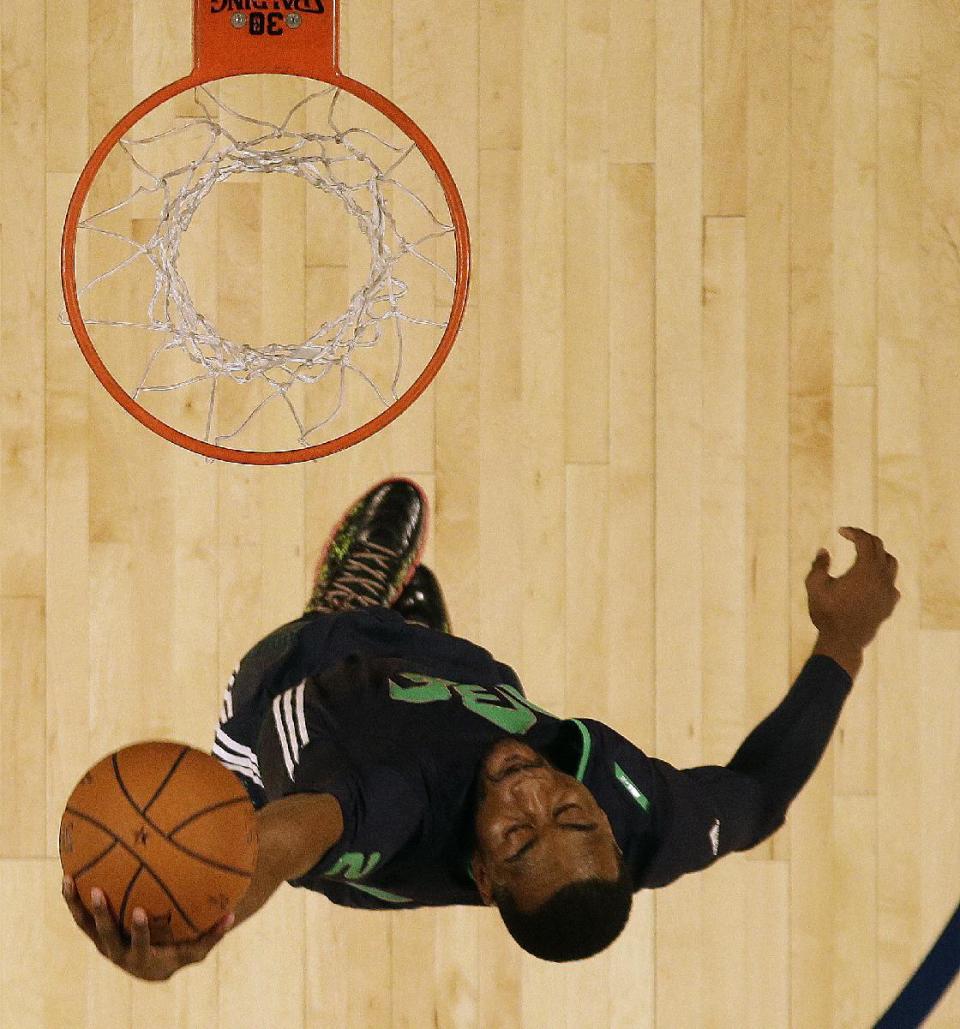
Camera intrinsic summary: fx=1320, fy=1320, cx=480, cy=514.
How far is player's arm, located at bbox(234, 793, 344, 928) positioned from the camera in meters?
1.70

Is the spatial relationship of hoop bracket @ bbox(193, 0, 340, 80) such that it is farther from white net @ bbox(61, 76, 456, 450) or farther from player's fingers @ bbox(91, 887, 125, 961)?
player's fingers @ bbox(91, 887, 125, 961)

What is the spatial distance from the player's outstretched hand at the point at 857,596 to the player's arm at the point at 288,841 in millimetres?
1212

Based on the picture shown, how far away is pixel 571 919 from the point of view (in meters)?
1.88

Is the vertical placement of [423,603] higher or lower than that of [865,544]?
lower

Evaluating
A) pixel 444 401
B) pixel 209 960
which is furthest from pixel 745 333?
pixel 209 960

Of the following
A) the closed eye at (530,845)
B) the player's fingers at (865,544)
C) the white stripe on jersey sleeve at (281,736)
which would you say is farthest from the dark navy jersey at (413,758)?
the player's fingers at (865,544)

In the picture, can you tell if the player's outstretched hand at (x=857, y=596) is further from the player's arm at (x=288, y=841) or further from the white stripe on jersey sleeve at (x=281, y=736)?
the player's arm at (x=288, y=841)

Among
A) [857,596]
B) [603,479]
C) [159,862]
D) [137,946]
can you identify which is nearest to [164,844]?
[159,862]

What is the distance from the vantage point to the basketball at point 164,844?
1621mm

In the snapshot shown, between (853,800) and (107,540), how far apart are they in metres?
1.90

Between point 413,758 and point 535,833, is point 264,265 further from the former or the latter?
point 535,833

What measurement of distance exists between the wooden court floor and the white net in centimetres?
5

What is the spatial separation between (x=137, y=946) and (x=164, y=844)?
12 cm

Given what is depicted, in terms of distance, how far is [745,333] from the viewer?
3246 millimetres
